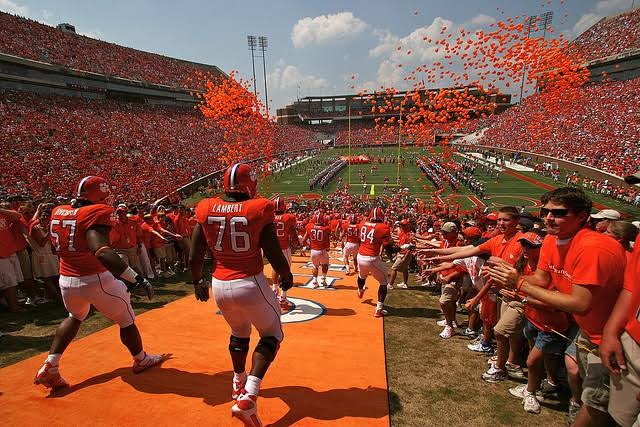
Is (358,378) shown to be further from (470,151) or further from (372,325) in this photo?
(470,151)

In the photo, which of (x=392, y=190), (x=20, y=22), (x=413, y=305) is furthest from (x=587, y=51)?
(x=20, y=22)

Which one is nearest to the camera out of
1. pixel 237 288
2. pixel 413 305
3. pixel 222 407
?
pixel 237 288

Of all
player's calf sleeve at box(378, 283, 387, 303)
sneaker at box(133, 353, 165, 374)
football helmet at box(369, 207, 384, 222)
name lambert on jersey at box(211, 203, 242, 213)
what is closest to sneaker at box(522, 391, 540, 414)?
player's calf sleeve at box(378, 283, 387, 303)

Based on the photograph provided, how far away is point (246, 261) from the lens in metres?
3.18

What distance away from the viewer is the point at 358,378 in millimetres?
4031

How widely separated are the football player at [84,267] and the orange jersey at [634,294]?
413 centimetres

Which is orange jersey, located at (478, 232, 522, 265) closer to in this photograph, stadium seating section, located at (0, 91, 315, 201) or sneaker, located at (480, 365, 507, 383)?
sneaker, located at (480, 365, 507, 383)

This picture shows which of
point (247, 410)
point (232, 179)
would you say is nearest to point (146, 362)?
point (247, 410)

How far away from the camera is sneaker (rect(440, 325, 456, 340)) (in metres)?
5.48

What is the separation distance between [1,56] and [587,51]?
7499 centimetres

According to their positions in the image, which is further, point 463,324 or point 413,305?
point 413,305

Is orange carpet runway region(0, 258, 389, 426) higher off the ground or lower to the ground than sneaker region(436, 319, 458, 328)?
higher

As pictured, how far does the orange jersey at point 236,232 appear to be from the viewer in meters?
3.11

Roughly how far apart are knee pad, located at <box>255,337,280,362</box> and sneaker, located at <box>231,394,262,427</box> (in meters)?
0.35
